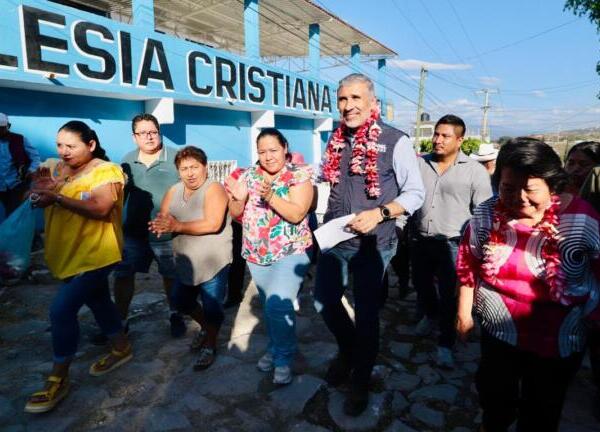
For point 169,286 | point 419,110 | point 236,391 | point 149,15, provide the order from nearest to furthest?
1. point 236,391
2. point 169,286
3. point 149,15
4. point 419,110

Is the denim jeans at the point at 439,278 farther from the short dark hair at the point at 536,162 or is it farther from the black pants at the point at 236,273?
the black pants at the point at 236,273

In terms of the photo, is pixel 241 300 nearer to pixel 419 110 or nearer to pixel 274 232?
pixel 274 232

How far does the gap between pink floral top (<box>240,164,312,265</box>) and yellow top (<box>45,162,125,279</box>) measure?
0.92 m

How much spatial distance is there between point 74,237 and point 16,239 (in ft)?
2.09

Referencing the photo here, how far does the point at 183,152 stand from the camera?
9.74 feet

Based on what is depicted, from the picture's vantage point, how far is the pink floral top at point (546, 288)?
5.26 ft

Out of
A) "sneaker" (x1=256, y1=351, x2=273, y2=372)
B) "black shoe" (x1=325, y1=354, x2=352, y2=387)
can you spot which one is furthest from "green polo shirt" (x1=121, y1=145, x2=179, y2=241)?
"black shoe" (x1=325, y1=354, x2=352, y2=387)

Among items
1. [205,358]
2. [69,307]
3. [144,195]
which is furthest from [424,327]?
[69,307]

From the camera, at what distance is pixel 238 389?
2754mm

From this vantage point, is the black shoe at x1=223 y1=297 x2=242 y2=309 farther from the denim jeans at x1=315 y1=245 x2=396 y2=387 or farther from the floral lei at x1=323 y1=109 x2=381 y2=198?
the floral lei at x1=323 y1=109 x2=381 y2=198

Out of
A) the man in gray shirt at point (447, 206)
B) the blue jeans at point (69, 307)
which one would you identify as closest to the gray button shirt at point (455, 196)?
the man in gray shirt at point (447, 206)

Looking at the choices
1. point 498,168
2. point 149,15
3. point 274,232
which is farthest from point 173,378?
point 149,15

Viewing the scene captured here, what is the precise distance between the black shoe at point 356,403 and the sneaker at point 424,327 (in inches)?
51.2

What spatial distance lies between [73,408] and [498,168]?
9.27 feet
